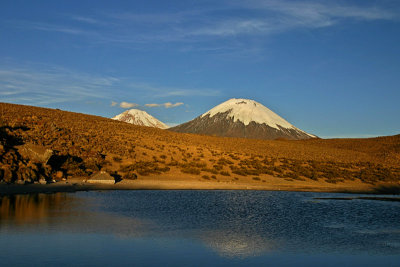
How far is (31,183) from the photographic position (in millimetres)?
31266

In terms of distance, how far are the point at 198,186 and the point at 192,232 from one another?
20.0 metres

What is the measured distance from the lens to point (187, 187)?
37000mm

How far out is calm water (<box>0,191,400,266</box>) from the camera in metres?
13.4

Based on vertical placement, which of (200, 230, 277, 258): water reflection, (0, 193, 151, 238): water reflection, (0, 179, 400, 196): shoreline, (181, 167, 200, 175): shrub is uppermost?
(181, 167, 200, 175): shrub

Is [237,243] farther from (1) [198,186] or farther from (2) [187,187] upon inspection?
(1) [198,186]

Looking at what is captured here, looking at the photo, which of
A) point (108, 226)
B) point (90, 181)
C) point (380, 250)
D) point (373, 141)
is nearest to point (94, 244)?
point (108, 226)


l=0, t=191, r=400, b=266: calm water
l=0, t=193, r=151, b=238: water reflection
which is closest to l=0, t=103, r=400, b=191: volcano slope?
l=0, t=193, r=151, b=238: water reflection

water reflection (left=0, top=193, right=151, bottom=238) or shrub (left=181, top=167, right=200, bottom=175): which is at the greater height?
shrub (left=181, top=167, right=200, bottom=175)

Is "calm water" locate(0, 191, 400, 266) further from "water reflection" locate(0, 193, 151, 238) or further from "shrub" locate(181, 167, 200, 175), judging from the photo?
"shrub" locate(181, 167, 200, 175)

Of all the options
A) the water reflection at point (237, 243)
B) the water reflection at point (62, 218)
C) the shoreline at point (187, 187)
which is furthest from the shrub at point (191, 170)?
the water reflection at point (237, 243)

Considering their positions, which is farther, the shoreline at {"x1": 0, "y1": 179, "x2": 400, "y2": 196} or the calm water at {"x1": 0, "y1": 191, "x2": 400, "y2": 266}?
the shoreline at {"x1": 0, "y1": 179, "x2": 400, "y2": 196}

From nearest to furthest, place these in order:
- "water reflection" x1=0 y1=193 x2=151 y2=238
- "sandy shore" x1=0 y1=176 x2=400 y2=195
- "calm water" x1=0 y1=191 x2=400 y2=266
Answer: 1. "calm water" x1=0 y1=191 x2=400 y2=266
2. "water reflection" x1=0 y1=193 x2=151 y2=238
3. "sandy shore" x1=0 y1=176 x2=400 y2=195

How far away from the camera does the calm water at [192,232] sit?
1338 centimetres

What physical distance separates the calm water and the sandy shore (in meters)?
Result: 3.25
